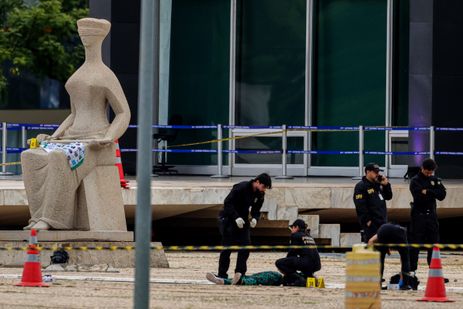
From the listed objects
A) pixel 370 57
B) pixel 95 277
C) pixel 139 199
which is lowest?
pixel 95 277

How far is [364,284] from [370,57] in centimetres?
1968

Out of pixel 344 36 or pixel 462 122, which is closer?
pixel 462 122

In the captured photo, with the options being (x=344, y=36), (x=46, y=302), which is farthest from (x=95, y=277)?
(x=344, y=36)

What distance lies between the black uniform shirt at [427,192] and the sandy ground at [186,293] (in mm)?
1108

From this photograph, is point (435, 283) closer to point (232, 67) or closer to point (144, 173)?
point (144, 173)

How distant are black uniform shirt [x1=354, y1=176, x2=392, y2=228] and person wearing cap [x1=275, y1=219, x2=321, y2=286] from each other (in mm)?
1020

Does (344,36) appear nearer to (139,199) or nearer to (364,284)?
(364,284)

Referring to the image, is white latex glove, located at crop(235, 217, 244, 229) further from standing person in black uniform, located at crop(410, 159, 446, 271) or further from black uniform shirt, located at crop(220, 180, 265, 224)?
standing person in black uniform, located at crop(410, 159, 446, 271)

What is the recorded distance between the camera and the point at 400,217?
3064cm

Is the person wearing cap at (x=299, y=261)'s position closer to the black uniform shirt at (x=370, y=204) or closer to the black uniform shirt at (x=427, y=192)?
the black uniform shirt at (x=370, y=204)

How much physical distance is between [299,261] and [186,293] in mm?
1975

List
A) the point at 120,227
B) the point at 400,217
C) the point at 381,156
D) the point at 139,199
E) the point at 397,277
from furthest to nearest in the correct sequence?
the point at 381,156 < the point at 400,217 < the point at 120,227 < the point at 397,277 < the point at 139,199

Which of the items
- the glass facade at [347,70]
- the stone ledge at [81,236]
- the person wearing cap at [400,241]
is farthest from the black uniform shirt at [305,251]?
the glass facade at [347,70]

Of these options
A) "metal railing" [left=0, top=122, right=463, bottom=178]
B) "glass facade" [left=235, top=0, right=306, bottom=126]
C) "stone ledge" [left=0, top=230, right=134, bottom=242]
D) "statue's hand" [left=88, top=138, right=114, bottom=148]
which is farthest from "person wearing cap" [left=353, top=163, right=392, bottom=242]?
"glass facade" [left=235, top=0, right=306, bottom=126]
